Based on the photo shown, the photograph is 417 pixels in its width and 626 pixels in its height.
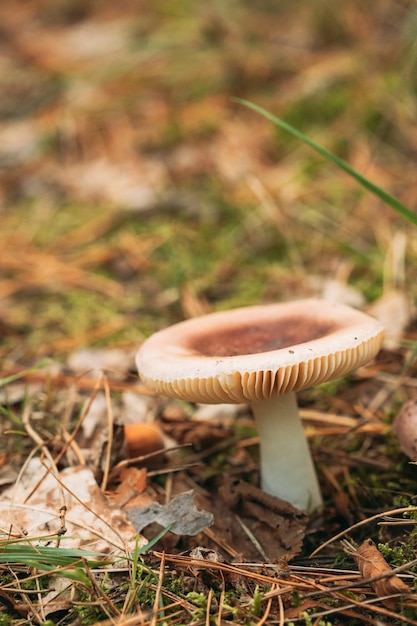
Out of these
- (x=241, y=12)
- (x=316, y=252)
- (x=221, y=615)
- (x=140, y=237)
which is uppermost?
(x=241, y=12)

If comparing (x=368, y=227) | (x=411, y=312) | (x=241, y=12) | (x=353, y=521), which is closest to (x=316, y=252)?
(x=368, y=227)

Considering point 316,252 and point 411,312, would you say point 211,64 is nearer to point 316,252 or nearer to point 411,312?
point 316,252

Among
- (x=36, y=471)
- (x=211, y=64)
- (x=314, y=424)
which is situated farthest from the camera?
(x=211, y=64)

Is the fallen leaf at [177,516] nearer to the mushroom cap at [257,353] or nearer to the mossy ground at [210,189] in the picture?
the mossy ground at [210,189]

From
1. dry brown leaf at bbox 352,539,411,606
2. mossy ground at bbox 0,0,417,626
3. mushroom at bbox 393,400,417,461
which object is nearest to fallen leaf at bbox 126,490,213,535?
mossy ground at bbox 0,0,417,626

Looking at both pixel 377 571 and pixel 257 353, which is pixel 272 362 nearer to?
pixel 257 353

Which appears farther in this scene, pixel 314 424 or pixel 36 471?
pixel 314 424
